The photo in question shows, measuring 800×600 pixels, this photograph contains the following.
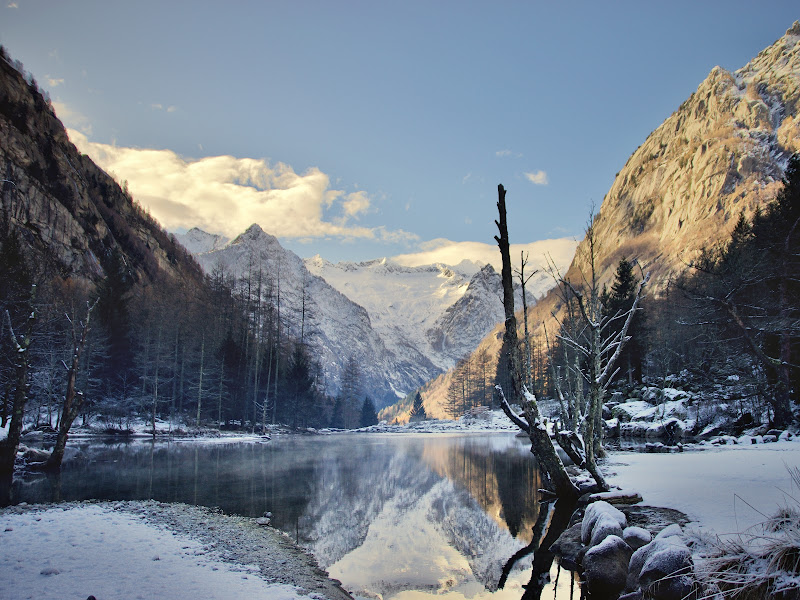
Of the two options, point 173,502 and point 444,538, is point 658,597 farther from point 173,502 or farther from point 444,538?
point 173,502

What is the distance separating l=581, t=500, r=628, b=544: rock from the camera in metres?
7.70

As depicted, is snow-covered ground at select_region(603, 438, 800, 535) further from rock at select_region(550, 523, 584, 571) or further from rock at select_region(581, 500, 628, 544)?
rock at select_region(550, 523, 584, 571)

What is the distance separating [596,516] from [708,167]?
126 metres

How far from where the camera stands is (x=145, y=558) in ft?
23.3

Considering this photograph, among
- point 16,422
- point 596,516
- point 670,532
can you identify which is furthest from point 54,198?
point 670,532

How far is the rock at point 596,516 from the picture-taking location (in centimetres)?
770

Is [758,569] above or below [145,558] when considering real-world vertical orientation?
above

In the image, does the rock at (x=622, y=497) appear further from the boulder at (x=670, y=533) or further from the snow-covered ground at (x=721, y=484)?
the boulder at (x=670, y=533)

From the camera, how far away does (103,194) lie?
79.8m

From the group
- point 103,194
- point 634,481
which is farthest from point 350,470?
point 103,194

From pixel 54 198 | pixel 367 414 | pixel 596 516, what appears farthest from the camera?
pixel 367 414

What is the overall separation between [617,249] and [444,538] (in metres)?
134

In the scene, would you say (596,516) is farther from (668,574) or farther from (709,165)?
(709,165)

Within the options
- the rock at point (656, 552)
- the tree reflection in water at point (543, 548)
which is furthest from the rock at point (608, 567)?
the tree reflection in water at point (543, 548)
